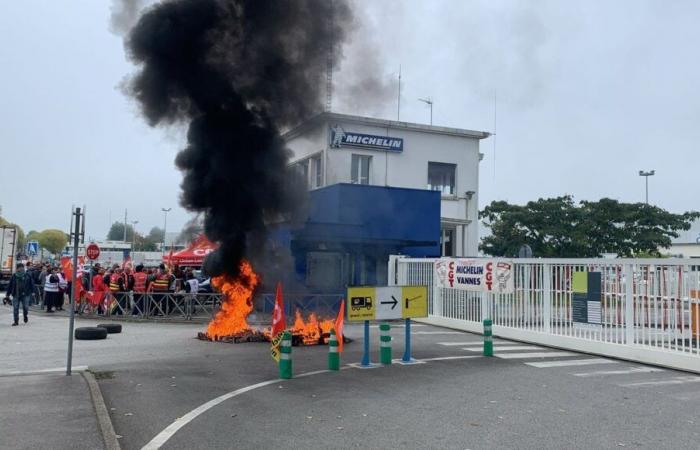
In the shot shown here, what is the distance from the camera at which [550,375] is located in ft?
30.1

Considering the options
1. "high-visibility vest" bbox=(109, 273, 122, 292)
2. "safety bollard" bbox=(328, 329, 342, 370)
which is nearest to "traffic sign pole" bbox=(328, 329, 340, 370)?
"safety bollard" bbox=(328, 329, 342, 370)

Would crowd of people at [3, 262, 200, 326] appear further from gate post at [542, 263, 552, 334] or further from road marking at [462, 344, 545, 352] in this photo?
gate post at [542, 263, 552, 334]

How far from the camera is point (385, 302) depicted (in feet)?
34.1

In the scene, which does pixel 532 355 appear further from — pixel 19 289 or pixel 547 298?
pixel 19 289

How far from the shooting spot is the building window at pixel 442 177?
27.8 metres

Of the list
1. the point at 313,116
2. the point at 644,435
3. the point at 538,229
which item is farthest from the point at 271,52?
the point at 538,229

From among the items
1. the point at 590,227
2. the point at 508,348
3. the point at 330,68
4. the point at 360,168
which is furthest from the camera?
the point at 590,227

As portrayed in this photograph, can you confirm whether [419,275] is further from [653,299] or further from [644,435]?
[644,435]

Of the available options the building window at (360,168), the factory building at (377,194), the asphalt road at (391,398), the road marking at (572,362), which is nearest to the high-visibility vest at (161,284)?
the factory building at (377,194)

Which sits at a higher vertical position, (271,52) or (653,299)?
(271,52)

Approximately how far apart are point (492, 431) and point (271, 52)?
33.3 feet

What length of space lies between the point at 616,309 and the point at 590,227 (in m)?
20.5

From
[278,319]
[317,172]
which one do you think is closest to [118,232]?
[317,172]

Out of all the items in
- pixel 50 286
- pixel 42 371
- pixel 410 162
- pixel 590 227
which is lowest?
pixel 42 371
